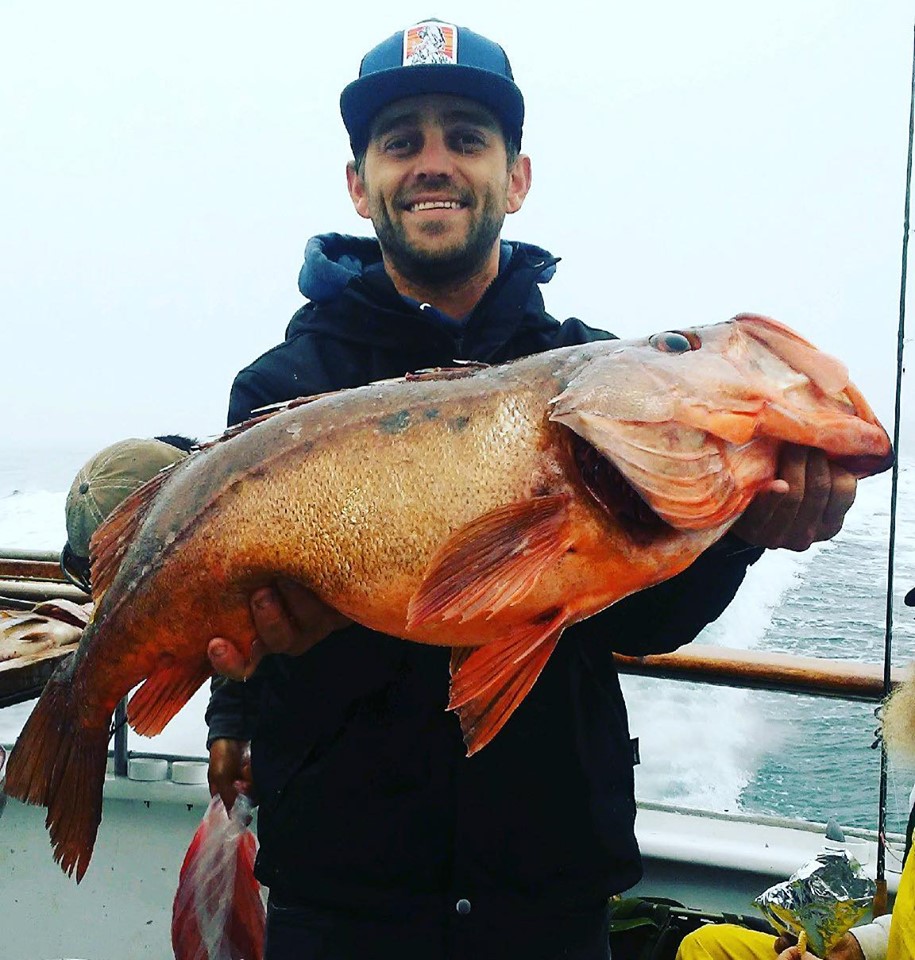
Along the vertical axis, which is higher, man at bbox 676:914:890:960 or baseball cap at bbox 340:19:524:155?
baseball cap at bbox 340:19:524:155

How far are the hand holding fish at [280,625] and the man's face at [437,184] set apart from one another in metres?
0.90

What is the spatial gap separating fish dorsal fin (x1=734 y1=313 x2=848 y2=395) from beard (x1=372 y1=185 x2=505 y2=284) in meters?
0.81

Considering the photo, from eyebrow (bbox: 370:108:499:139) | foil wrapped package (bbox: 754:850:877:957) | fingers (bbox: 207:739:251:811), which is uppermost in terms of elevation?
eyebrow (bbox: 370:108:499:139)

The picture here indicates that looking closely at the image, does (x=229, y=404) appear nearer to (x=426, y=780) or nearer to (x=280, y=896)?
(x=426, y=780)

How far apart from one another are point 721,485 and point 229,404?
1239 mm

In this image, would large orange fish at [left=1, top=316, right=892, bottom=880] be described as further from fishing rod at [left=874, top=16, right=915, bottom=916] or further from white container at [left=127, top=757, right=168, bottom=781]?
white container at [left=127, top=757, right=168, bottom=781]

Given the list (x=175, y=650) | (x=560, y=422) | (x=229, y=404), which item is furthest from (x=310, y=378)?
(x=560, y=422)

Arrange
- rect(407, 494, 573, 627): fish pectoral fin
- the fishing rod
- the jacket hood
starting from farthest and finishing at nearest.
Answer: the fishing rod < the jacket hood < rect(407, 494, 573, 627): fish pectoral fin

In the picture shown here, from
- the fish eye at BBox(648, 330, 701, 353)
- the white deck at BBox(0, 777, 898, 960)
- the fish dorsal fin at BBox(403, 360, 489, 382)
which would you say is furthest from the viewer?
the white deck at BBox(0, 777, 898, 960)

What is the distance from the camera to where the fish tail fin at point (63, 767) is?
170 centimetres

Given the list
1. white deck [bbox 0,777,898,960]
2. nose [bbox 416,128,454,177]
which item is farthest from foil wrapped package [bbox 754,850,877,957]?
nose [bbox 416,128,454,177]

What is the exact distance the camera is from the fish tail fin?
66.8 inches

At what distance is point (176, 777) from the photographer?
357 cm

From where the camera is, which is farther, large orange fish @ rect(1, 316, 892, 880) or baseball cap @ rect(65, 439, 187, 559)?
baseball cap @ rect(65, 439, 187, 559)
